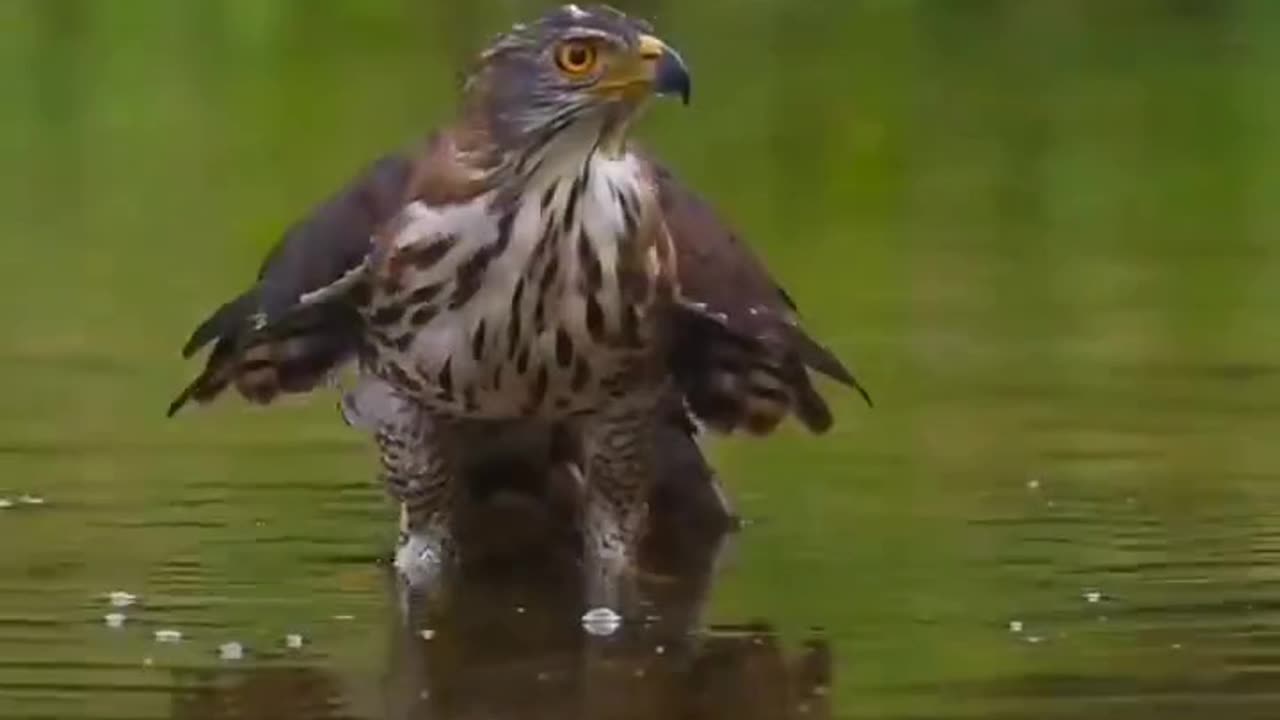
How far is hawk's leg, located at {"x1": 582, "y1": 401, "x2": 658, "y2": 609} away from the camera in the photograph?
8.10 meters

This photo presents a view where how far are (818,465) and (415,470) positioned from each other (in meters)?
1.48

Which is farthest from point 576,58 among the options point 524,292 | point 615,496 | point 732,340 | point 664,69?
point 615,496

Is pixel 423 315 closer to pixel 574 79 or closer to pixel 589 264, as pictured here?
pixel 589 264

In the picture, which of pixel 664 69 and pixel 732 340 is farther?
pixel 732 340

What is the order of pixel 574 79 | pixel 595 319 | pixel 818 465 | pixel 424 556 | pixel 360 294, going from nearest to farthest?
1. pixel 574 79
2. pixel 595 319
3. pixel 360 294
4. pixel 424 556
5. pixel 818 465

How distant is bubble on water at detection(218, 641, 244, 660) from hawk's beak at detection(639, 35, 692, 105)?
138 centimetres

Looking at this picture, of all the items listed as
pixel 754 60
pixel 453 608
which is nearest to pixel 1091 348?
pixel 453 608

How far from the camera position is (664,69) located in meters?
7.56

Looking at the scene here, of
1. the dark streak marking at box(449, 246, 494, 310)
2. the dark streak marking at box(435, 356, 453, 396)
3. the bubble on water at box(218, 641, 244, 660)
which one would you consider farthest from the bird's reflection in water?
the dark streak marking at box(449, 246, 494, 310)

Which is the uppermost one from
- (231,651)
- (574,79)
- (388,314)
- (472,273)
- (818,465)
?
(574,79)

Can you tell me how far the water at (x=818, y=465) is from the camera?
23.5ft

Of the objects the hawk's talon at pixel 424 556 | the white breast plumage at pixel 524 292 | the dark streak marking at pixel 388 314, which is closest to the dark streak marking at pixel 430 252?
the white breast plumage at pixel 524 292

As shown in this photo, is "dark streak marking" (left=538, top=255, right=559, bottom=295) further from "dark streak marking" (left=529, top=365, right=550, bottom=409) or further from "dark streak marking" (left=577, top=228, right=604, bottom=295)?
"dark streak marking" (left=529, top=365, right=550, bottom=409)

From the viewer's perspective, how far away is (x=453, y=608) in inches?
317
